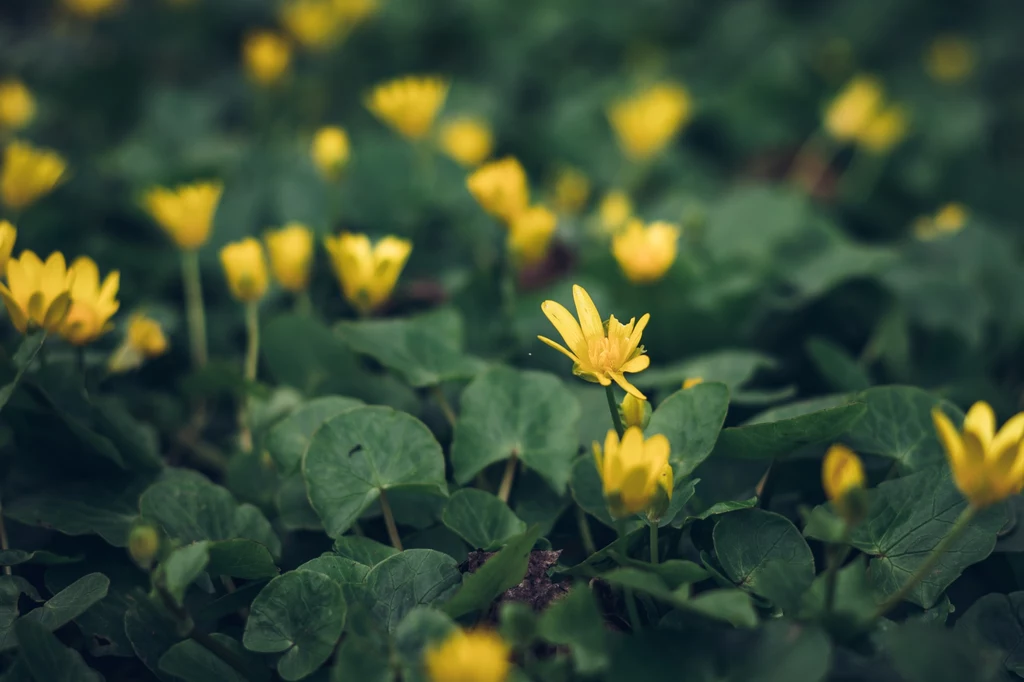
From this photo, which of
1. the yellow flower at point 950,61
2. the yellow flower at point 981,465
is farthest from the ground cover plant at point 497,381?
the yellow flower at point 950,61

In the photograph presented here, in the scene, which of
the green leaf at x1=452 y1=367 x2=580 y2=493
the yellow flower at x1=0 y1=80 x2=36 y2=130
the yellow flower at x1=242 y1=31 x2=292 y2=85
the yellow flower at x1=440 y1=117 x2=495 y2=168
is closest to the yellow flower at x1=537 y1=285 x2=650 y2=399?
the green leaf at x1=452 y1=367 x2=580 y2=493

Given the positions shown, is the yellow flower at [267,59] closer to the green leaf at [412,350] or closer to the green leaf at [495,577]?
the green leaf at [412,350]

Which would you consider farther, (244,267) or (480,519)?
(244,267)

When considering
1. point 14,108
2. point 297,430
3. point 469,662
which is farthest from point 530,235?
point 14,108

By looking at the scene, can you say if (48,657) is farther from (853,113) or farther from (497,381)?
(853,113)

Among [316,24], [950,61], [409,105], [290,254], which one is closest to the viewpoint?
[290,254]

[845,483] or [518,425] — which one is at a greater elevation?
[845,483]

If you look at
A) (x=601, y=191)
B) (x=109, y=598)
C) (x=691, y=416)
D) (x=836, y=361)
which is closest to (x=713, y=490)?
(x=691, y=416)

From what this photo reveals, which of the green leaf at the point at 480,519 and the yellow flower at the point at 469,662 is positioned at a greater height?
the yellow flower at the point at 469,662

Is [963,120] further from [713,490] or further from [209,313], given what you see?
[209,313]
